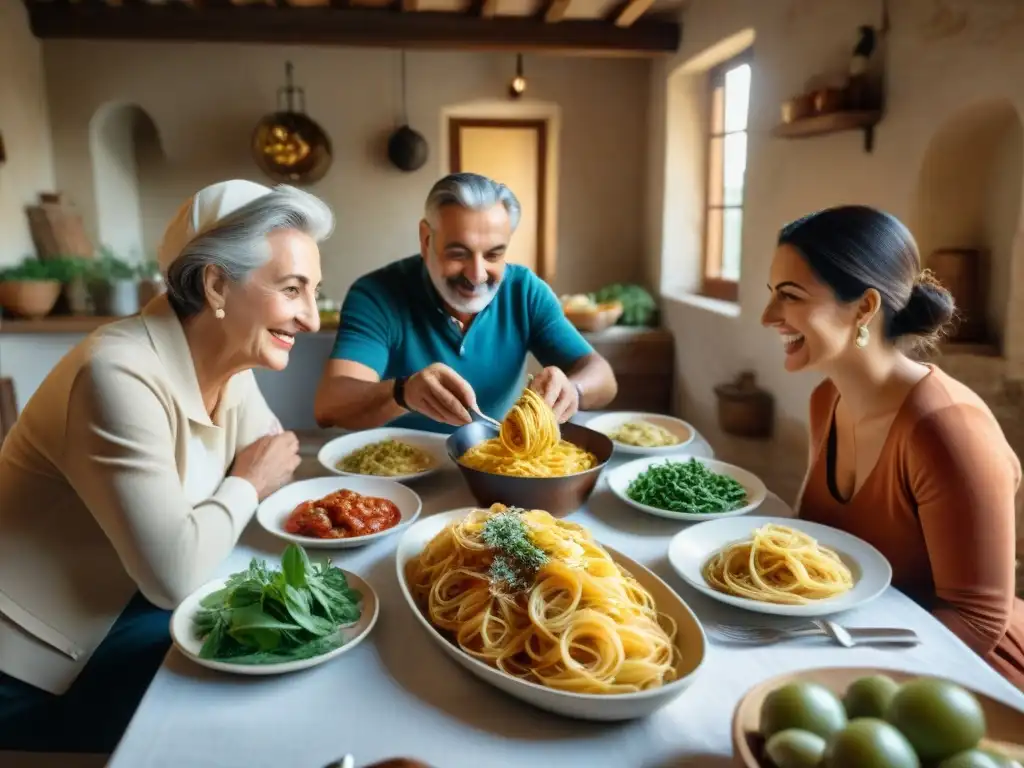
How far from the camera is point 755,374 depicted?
4.22 metres

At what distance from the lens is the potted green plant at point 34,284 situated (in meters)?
4.75

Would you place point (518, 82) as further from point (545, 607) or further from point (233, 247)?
point (545, 607)

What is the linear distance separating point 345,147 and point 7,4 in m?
2.30

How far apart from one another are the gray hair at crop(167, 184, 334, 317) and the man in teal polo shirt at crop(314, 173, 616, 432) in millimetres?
709

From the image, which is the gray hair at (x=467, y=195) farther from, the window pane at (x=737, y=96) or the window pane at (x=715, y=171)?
the window pane at (x=715, y=171)

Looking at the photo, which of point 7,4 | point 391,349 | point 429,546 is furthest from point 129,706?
point 7,4

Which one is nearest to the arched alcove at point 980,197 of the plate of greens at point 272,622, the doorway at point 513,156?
the plate of greens at point 272,622

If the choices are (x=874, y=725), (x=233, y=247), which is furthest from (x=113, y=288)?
(x=874, y=725)

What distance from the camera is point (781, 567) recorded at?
1388 millimetres

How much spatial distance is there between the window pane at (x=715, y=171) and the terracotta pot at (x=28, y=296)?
14.5 ft

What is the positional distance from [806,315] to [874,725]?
1.07 m

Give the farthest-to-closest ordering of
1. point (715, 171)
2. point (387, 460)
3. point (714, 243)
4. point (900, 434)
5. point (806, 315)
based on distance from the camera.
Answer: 1. point (714, 243)
2. point (715, 171)
3. point (387, 460)
4. point (806, 315)
5. point (900, 434)

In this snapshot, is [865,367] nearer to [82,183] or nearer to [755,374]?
[755,374]

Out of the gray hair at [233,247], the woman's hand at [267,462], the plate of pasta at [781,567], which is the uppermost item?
the gray hair at [233,247]
